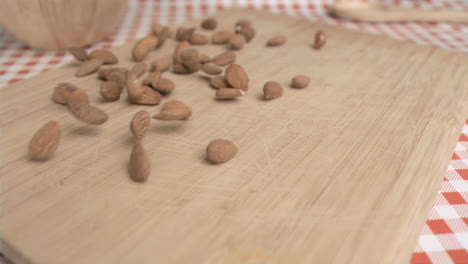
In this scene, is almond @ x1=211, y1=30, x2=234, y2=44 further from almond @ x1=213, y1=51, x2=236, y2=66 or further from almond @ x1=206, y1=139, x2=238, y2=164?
almond @ x1=206, y1=139, x2=238, y2=164

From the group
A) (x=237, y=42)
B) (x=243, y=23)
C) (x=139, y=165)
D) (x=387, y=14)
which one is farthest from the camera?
(x=387, y=14)

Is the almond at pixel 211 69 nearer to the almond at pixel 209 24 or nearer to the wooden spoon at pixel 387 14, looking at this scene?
the almond at pixel 209 24

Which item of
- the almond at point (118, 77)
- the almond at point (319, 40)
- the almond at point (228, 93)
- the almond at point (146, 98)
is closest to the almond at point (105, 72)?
the almond at point (118, 77)

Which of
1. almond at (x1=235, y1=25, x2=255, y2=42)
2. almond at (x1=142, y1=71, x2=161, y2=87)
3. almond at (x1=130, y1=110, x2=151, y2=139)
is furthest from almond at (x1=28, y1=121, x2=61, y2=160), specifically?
almond at (x1=235, y1=25, x2=255, y2=42)

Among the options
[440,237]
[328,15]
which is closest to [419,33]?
[328,15]

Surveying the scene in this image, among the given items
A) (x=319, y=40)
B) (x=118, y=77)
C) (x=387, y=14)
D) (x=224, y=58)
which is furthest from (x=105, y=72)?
(x=387, y=14)

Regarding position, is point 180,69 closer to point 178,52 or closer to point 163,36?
point 178,52

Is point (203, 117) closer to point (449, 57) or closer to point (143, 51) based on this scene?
point (143, 51)
